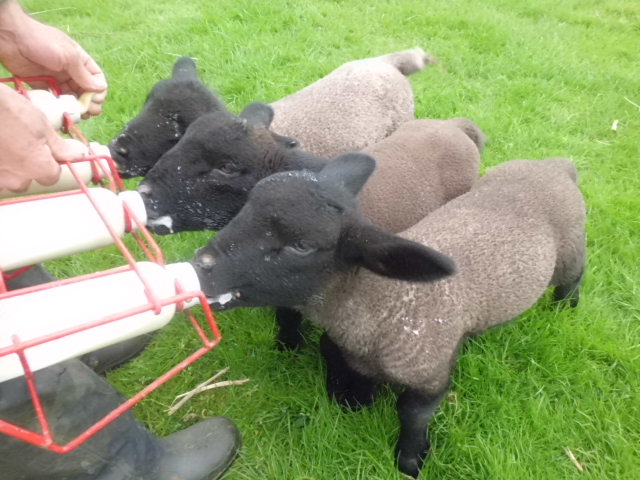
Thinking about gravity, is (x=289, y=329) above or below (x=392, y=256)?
below

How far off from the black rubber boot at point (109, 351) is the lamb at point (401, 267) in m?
1.06

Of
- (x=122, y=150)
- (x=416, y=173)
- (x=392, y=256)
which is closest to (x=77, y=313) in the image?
(x=392, y=256)

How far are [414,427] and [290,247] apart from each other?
1092 millimetres

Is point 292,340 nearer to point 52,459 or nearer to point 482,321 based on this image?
point 482,321

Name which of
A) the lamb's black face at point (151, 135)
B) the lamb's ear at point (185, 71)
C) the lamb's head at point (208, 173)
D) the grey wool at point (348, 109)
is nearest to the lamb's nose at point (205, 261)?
the lamb's head at point (208, 173)

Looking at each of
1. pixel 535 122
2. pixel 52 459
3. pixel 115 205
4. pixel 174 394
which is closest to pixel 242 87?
pixel 535 122

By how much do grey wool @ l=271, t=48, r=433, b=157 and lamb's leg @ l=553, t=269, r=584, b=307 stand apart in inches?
65.6

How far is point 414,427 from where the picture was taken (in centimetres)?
247

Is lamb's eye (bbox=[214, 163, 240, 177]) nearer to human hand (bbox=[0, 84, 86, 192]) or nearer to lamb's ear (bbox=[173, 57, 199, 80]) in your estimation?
lamb's ear (bbox=[173, 57, 199, 80])

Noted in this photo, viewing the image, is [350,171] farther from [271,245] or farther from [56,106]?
[56,106]

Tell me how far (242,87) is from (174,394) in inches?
130

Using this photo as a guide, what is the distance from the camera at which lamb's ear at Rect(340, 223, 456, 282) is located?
6.13 feet

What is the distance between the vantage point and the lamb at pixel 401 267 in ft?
6.68

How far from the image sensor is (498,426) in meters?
2.68
